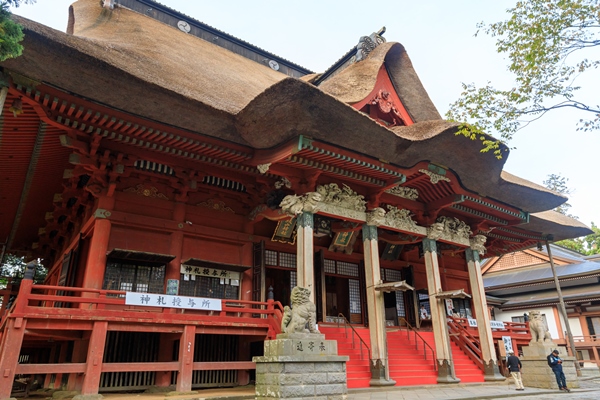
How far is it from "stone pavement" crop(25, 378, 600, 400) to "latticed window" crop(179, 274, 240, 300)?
2.37 metres

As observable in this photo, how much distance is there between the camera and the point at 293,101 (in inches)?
313

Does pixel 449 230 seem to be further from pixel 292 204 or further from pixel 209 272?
pixel 209 272

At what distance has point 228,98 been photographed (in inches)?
362

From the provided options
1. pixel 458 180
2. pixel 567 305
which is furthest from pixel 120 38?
pixel 567 305

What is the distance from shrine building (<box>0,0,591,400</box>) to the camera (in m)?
7.65

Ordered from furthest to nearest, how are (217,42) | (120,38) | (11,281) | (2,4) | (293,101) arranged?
(217,42)
(11,281)
(120,38)
(293,101)
(2,4)

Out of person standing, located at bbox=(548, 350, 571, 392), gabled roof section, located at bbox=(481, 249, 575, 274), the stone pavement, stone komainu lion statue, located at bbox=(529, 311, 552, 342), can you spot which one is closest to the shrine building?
the stone pavement

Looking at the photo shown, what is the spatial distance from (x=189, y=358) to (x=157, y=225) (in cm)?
341

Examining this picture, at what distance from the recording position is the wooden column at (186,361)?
796cm

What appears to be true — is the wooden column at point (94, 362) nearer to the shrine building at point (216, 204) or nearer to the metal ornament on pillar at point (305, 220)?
the shrine building at point (216, 204)

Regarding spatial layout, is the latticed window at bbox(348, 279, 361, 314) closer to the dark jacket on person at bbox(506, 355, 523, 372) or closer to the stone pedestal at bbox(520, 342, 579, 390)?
the dark jacket on person at bbox(506, 355, 523, 372)

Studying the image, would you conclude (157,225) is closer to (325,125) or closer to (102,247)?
(102,247)

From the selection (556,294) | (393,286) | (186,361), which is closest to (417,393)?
(393,286)

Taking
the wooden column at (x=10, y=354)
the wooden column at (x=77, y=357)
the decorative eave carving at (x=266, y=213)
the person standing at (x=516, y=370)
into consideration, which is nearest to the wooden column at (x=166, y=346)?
the wooden column at (x=77, y=357)
